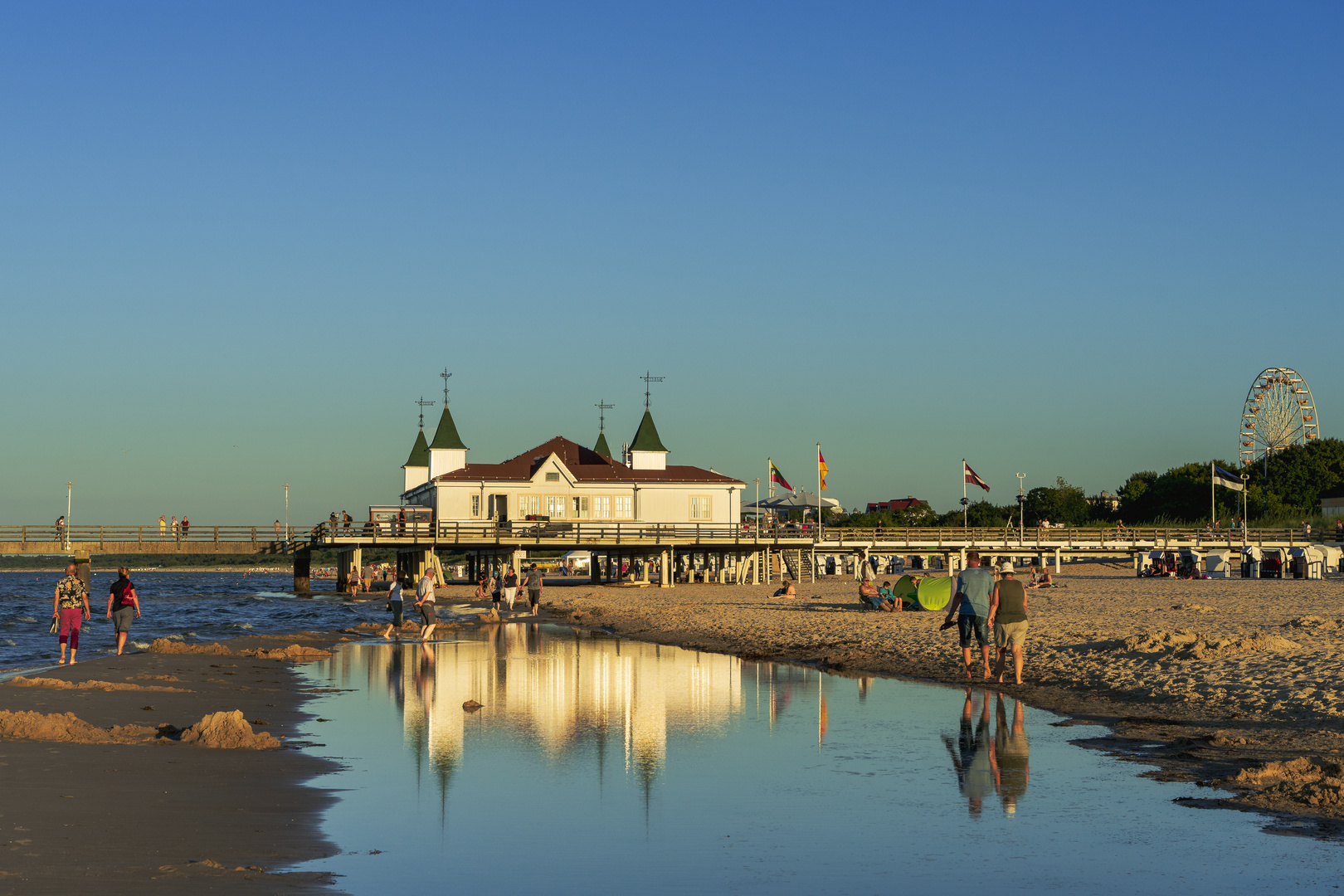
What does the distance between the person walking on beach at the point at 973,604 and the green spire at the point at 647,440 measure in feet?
147

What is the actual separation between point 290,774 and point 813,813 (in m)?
4.51

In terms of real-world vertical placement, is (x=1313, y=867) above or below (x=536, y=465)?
below

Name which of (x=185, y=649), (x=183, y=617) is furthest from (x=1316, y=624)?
(x=183, y=617)

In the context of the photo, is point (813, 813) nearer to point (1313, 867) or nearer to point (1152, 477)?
point (1313, 867)

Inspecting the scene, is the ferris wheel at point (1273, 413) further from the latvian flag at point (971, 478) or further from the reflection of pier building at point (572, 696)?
the reflection of pier building at point (572, 696)

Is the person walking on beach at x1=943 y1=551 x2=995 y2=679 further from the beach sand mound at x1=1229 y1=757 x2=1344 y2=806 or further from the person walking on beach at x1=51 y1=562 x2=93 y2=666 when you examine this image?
the person walking on beach at x1=51 y1=562 x2=93 y2=666

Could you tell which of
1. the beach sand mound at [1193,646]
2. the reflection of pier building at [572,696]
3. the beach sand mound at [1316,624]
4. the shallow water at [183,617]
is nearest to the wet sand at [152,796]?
the reflection of pier building at [572,696]

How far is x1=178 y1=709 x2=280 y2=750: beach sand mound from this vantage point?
38.6 feet

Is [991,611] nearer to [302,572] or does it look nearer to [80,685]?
[80,685]

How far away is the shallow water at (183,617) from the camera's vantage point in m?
26.5

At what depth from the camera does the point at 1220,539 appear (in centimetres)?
7119

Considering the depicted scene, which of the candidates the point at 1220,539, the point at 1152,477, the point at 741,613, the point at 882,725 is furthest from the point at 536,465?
the point at 1152,477

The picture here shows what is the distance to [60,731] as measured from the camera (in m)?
11.8

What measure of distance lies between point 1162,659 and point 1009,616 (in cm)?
255
